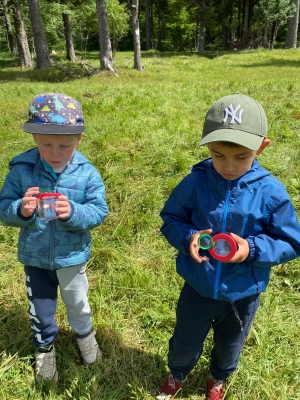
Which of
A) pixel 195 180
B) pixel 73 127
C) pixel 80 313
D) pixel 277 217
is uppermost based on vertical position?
pixel 73 127

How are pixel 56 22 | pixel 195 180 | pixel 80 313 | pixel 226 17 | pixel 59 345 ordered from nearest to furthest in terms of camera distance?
1. pixel 195 180
2. pixel 80 313
3. pixel 59 345
4. pixel 56 22
5. pixel 226 17

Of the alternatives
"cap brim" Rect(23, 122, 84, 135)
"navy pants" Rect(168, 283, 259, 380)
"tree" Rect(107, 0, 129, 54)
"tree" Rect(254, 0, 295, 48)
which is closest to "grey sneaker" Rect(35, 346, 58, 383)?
"navy pants" Rect(168, 283, 259, 380)

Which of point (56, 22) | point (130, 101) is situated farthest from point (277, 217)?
point (56, 22)

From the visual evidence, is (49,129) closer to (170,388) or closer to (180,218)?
(180,218)

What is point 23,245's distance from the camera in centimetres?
218

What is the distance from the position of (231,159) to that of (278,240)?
0.48m

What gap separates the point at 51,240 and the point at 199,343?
1.12 m

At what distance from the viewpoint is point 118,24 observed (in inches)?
1072

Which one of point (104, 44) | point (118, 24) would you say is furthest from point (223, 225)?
point (118, 24)

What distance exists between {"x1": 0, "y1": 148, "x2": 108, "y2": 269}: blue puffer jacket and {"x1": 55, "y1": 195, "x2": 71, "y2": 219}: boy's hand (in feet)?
0.29

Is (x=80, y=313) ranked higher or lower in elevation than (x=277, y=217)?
lower

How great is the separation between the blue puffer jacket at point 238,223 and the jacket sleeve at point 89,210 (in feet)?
1.66

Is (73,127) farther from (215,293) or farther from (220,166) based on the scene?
(215,293)

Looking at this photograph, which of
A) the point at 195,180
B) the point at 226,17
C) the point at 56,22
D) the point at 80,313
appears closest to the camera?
the point at 195,180
